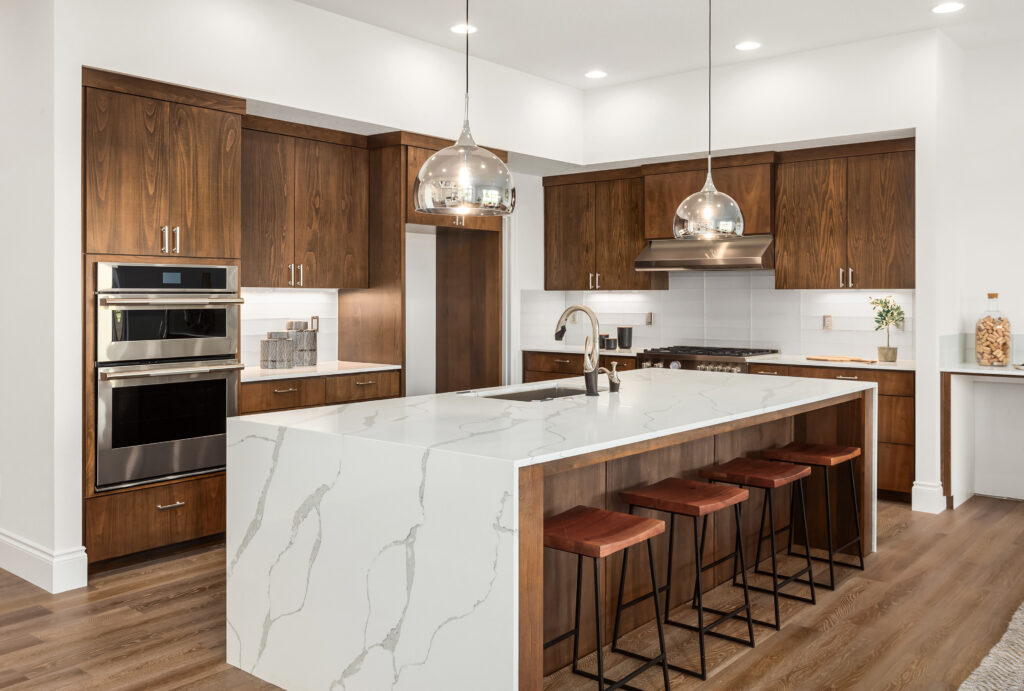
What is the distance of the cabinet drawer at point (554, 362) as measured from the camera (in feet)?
22.3

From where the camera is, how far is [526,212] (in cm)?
728

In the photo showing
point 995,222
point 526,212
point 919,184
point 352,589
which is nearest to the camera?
point 352,589

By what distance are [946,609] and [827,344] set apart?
292 centimetres

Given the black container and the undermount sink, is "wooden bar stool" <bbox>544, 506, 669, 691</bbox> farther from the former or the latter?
the black container

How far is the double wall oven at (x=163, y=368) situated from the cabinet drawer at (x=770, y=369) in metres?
3.41

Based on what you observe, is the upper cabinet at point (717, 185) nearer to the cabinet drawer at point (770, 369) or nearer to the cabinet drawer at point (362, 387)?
the cabinet drawer at point (770, 369)

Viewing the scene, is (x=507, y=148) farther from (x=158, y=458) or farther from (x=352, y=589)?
(x=352, y=589)

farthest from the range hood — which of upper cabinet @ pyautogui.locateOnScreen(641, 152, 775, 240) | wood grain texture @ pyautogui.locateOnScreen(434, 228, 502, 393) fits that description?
wood grain texture @ pyautogui.locateOnScreen(434, 228, 502, 393)

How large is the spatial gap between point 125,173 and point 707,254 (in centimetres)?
389

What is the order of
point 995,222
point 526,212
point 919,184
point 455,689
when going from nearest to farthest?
1. point 455,689
2. point 919,184
3. point 995,222
4. point 526,212

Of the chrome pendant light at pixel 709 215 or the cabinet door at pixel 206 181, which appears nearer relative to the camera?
the chrome pendant light at pixel 709 215

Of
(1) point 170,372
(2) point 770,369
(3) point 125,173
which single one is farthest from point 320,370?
(2) point 770,369

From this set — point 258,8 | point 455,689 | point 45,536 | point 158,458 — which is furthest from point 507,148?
point 455,689

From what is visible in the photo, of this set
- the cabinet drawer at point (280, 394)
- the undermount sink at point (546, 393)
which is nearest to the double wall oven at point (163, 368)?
the cabinet drawer at point (280, 394)
